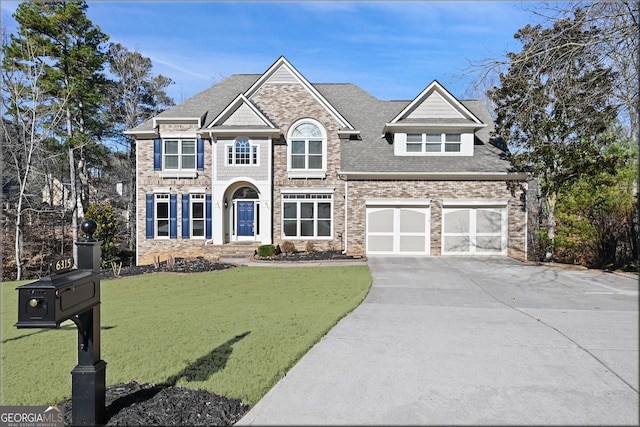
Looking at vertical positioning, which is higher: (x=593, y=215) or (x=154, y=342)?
(x=593, y=215)

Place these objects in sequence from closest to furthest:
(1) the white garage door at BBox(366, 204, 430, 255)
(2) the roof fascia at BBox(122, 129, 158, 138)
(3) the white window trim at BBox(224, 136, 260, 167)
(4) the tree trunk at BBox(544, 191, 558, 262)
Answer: (4) the tree trunk at BBox(544, 191, 558, 262)
(1) the white garage door at BBox(366, 204, 430, 255)
(3) the white window trim at BBox(224, 136, 260, 167)
(2) the roof fascia at BBox(122, 129, 158, 138)

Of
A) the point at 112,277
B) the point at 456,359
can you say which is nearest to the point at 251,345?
the point at 456,359

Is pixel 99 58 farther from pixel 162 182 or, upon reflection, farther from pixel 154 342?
pixel 154 342

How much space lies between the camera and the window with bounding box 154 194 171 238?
20.7 meters

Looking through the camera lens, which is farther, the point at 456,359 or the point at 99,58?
the point at 99,58

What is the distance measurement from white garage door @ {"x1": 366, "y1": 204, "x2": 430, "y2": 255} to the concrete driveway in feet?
29.2

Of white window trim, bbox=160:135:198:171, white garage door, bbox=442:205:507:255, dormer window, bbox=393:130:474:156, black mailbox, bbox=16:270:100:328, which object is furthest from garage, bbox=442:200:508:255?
black mailbox, bbox=16:270:100:328

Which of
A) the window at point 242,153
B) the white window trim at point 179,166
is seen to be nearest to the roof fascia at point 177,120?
the white window trim at point 179,166

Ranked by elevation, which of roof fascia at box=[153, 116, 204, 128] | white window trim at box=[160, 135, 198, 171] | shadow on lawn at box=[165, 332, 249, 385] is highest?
roof fascia at box=[153, 116, 204, 128]

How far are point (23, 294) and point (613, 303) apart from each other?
37.1ft

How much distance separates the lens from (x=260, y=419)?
379 cm

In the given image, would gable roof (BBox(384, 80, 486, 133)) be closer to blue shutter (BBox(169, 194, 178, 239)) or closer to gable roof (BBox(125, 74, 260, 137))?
gable roof (BBox(125, 74, 260, 137))

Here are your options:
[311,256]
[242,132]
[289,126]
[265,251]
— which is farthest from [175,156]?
[311,256]

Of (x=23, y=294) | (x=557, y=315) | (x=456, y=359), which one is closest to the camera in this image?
(x=23, y=294)
